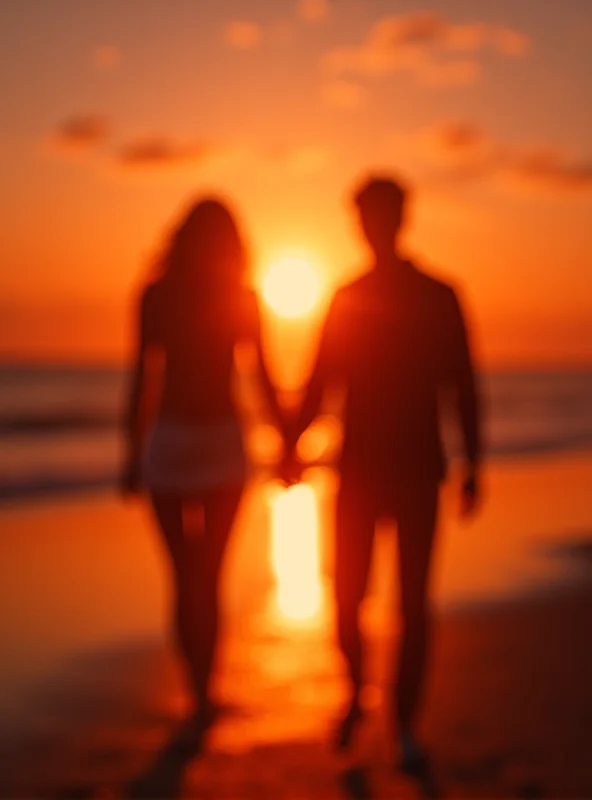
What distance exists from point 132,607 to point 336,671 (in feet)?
6.76

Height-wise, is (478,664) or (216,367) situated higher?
(216,367)

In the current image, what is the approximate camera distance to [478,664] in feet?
18.1

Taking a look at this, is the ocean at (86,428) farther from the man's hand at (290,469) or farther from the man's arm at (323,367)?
the man's arm at (323,367)

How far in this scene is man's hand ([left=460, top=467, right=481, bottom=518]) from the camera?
410cm

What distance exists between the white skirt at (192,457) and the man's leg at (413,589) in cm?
68

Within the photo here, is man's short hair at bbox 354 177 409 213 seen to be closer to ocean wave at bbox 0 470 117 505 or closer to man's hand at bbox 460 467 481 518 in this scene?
man's hand at bbox 460 467 481 518

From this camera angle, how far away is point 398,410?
4027 mm

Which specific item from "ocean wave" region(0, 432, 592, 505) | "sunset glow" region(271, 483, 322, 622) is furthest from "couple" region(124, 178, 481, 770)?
"ocean wave" region(0, 432, 592, 505)

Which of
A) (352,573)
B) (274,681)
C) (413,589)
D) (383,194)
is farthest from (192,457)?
(274,681)

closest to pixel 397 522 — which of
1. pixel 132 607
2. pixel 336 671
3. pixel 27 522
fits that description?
pixel 336 671

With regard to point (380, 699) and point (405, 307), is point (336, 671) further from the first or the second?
point (405, 307)

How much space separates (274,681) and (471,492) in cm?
155

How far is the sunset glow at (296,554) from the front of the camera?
6957 mm

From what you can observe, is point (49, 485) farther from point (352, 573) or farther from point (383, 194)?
point (383, 194)
